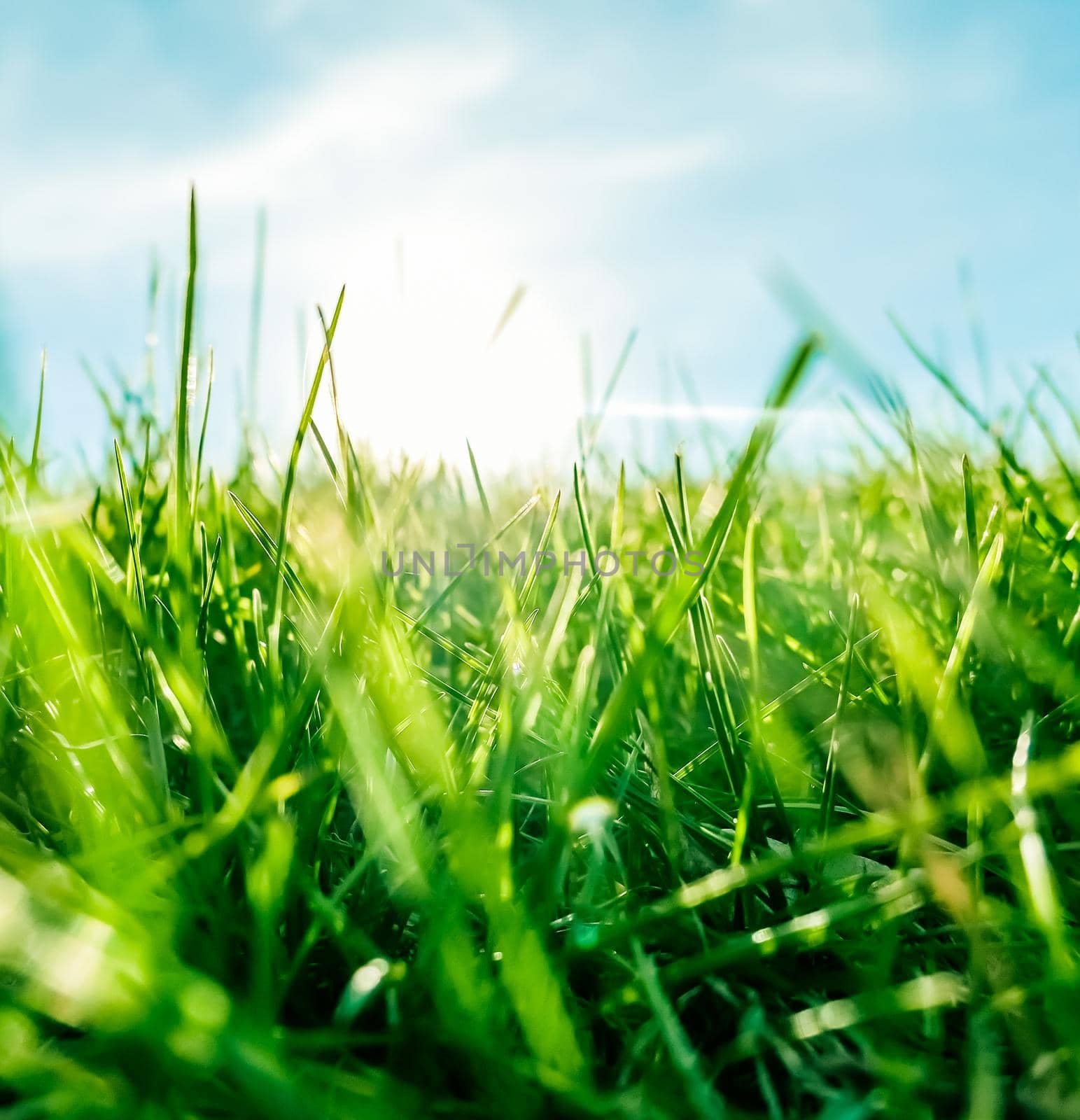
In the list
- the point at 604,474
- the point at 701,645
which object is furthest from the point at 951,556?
the point at 604,474

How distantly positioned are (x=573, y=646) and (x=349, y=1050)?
0.54 m

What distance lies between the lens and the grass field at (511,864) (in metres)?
0.32

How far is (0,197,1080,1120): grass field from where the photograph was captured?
316 millimetres

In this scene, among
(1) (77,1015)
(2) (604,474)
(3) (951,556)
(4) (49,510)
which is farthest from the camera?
(2) (604,474)

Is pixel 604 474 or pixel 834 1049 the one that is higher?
pixel 604 474

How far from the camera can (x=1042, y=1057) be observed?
A: 1.12 ft

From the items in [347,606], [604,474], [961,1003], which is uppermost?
[347,606]

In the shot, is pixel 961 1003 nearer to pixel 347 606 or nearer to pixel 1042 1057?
pixel 1042 1057

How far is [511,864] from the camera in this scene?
0.47 meters

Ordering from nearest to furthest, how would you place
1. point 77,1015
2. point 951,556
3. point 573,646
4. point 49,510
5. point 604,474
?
1. point 77,1015
2. point 49,510
3. point 951,556
4. point 573,646
5. point 604,474

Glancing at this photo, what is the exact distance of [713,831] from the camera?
497 mm

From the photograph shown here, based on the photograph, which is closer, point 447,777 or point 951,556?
point 447,777

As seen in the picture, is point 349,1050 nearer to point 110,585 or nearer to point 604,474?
point 110,585

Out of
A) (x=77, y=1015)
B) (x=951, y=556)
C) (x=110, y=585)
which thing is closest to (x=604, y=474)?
(x=951, y=556)
